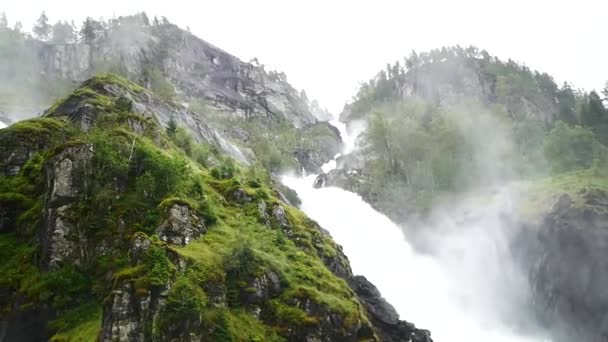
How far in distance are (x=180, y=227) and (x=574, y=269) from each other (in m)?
42.3

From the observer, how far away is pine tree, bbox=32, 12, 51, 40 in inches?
6152

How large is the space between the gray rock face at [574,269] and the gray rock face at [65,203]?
47128mm

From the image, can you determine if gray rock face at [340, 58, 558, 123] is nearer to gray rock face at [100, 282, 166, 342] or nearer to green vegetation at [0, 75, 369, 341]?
green vegetation at [0, 75, 369, 341]

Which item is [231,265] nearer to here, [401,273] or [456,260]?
[401,273]

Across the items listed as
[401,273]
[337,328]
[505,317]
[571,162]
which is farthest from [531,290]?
[337,328]

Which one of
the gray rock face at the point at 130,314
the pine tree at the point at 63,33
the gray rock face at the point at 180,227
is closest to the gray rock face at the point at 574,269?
the gray rock face at the point at 180,227

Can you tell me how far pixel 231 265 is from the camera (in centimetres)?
3058

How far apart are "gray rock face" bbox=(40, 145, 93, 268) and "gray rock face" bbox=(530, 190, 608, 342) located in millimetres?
47128

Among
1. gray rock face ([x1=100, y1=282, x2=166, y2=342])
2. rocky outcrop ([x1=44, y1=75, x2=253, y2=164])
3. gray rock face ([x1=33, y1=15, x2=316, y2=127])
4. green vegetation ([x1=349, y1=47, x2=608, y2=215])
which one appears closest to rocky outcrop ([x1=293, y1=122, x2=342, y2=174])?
gray rock face ([x1=33, y1=15, x2=316, y2=127])

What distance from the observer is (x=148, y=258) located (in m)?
26.8

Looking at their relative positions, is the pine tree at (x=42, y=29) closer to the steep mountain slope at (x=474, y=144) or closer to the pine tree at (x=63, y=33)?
the pine tree at (x=63, y=33)

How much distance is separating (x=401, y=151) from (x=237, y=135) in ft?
122

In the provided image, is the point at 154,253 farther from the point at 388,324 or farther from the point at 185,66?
the point at 185,66

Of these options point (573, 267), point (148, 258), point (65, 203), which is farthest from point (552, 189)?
point (65, 203)
